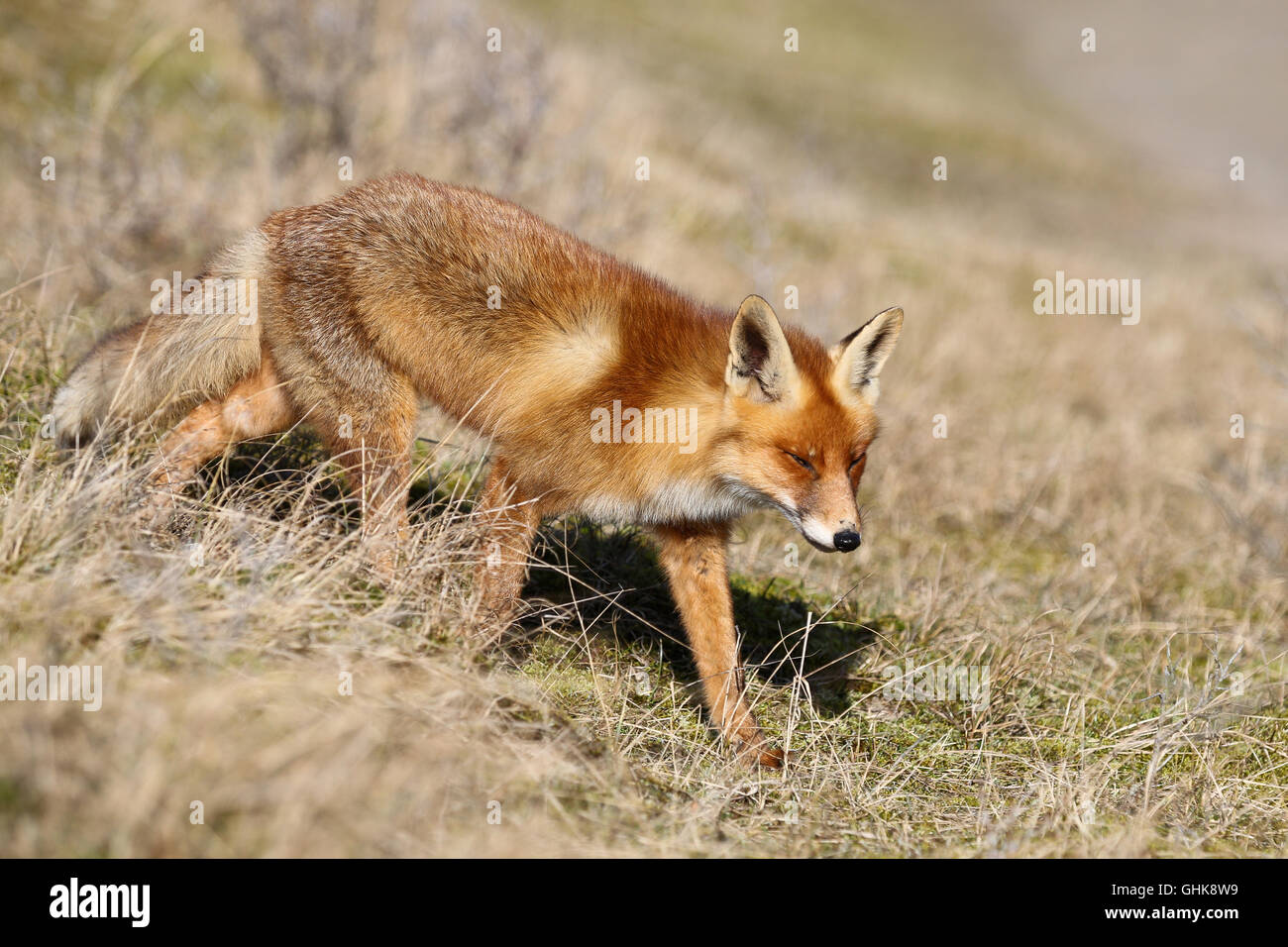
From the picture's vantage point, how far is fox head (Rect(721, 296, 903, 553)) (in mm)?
3812

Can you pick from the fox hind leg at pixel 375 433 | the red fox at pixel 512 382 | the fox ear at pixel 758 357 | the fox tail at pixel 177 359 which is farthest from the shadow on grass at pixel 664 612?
the fox tail at pixel 177 359

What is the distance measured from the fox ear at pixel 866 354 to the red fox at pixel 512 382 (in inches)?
0.4

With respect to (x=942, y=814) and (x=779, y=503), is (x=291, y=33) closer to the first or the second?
(x=779, y=503)

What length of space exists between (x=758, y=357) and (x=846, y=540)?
2.78 ft

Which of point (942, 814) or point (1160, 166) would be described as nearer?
point (942, 814)

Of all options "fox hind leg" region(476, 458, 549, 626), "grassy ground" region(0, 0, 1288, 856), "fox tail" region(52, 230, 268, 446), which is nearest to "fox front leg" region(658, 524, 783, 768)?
"grassy ground" region(0, 0, 1288, 856)

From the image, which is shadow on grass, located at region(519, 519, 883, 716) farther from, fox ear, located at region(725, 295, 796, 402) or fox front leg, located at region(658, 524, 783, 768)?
fox ear, located at region(725, 295, 796, 402)

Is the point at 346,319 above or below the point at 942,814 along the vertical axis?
above

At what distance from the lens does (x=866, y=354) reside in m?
4.18

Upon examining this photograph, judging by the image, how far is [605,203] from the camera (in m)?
10.0

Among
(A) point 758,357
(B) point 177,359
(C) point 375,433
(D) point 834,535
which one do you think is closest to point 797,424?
(A) point 758,357
